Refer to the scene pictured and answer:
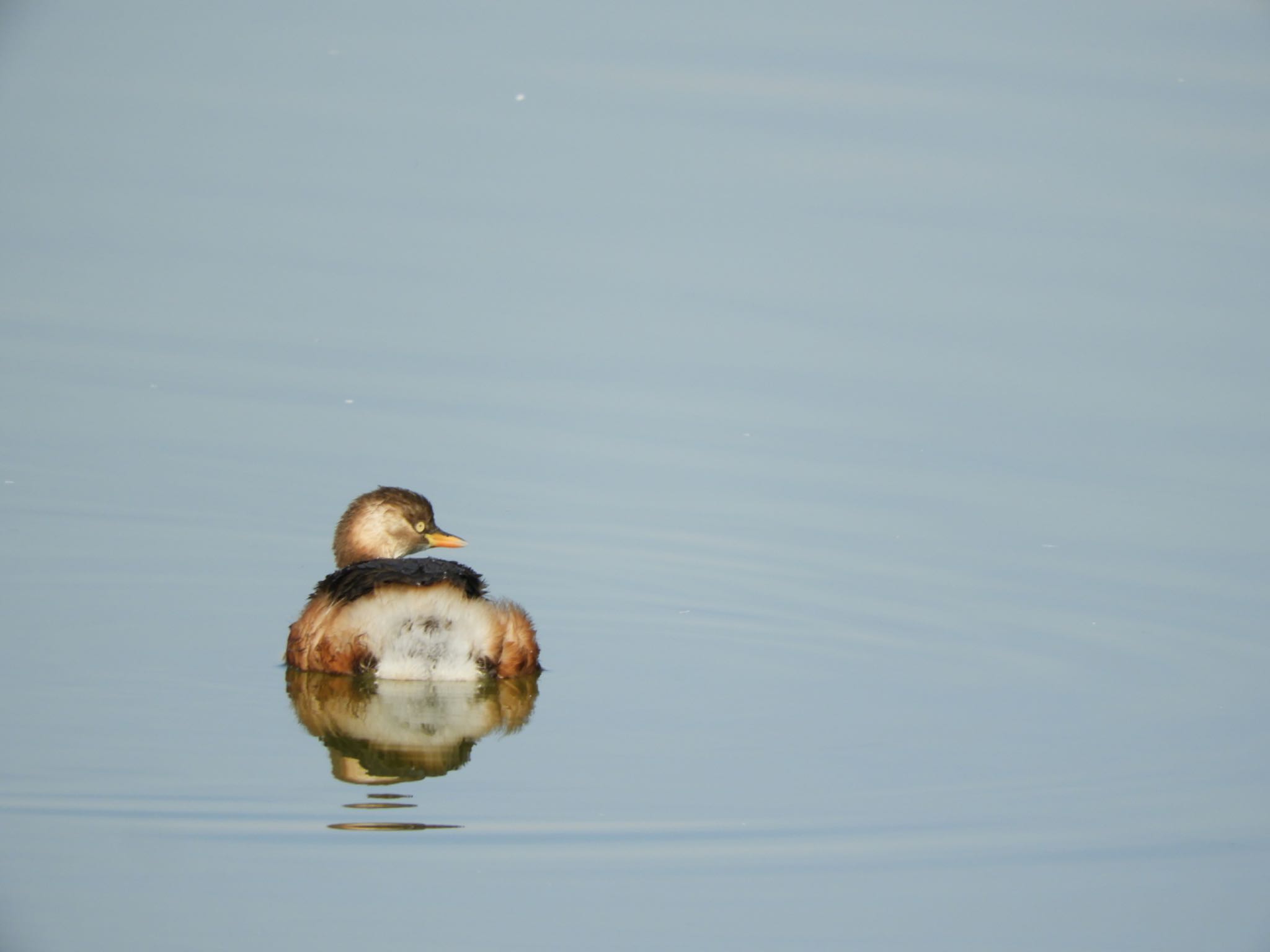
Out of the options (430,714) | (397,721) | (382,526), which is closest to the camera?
(397,721)

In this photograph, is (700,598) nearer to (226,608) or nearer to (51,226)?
(226,608)

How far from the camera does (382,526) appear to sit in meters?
9.35

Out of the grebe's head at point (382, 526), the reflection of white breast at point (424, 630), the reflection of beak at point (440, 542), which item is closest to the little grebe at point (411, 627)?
the reflection of white breast at point (424, 630)

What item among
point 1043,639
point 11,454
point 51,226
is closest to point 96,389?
point 11,454

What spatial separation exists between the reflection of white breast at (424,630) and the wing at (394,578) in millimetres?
24

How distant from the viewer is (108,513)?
9.59m

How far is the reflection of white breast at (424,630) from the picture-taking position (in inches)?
319

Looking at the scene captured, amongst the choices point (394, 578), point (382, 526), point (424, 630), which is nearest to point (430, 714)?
point (424, 630)

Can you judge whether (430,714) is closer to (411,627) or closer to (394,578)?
(411,627)

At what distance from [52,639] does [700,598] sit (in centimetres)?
244

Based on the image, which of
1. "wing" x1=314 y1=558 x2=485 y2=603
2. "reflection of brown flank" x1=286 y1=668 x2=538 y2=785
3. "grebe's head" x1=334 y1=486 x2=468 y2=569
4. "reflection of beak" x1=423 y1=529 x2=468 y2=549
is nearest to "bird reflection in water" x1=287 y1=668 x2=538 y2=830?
"reflection of brown flank" x1=286 y1=668 x2=538 y2=785

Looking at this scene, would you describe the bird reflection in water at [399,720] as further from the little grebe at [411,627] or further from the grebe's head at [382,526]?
the grebe's head at [382,526]

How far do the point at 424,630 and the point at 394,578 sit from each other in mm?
208

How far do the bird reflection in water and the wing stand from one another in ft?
1.03
